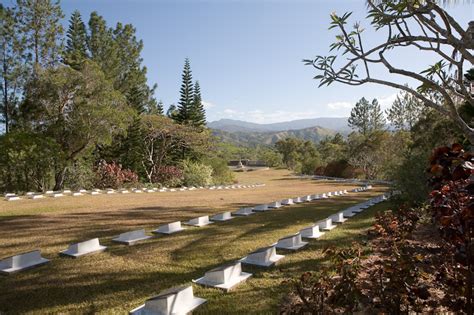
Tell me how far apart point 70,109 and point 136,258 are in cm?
1128

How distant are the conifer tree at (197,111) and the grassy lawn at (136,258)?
1685cm

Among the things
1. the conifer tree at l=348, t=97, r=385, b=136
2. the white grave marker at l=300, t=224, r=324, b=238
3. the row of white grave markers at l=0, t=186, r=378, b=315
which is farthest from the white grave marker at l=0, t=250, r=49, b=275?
the conifer tree at l=348, t=97, r=385, b=136

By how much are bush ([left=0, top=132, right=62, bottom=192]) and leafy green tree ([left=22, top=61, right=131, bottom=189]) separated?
57cm

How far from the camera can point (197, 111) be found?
24.3 m

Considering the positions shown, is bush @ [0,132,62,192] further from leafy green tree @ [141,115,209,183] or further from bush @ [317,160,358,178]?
bush @ [317,160,358,178]

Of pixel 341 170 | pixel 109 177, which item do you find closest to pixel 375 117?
pixel 341 170

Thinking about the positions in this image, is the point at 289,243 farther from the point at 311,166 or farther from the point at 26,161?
the point at 311,166

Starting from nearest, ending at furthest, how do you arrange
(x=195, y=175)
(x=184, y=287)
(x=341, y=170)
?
(x=184, y=287) < (x=195, y=175) < (x=341, y=170)

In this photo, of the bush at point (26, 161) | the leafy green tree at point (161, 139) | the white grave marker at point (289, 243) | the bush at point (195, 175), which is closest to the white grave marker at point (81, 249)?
the white grave marker at point (289, 243)

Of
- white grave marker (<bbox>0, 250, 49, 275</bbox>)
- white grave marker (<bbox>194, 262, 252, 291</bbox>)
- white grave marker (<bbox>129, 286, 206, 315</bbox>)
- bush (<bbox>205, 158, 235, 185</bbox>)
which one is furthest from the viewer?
bush (<bbox>205, 158, 235, 185</bbox>)

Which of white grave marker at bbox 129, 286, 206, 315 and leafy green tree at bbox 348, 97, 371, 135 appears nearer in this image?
white grave marker at bbox 129, 286, 206, 315

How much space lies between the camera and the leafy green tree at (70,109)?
41.3ft

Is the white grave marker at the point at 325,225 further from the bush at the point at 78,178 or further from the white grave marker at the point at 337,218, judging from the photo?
the bush at the point at 78,178

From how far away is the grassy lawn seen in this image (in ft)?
8.58
